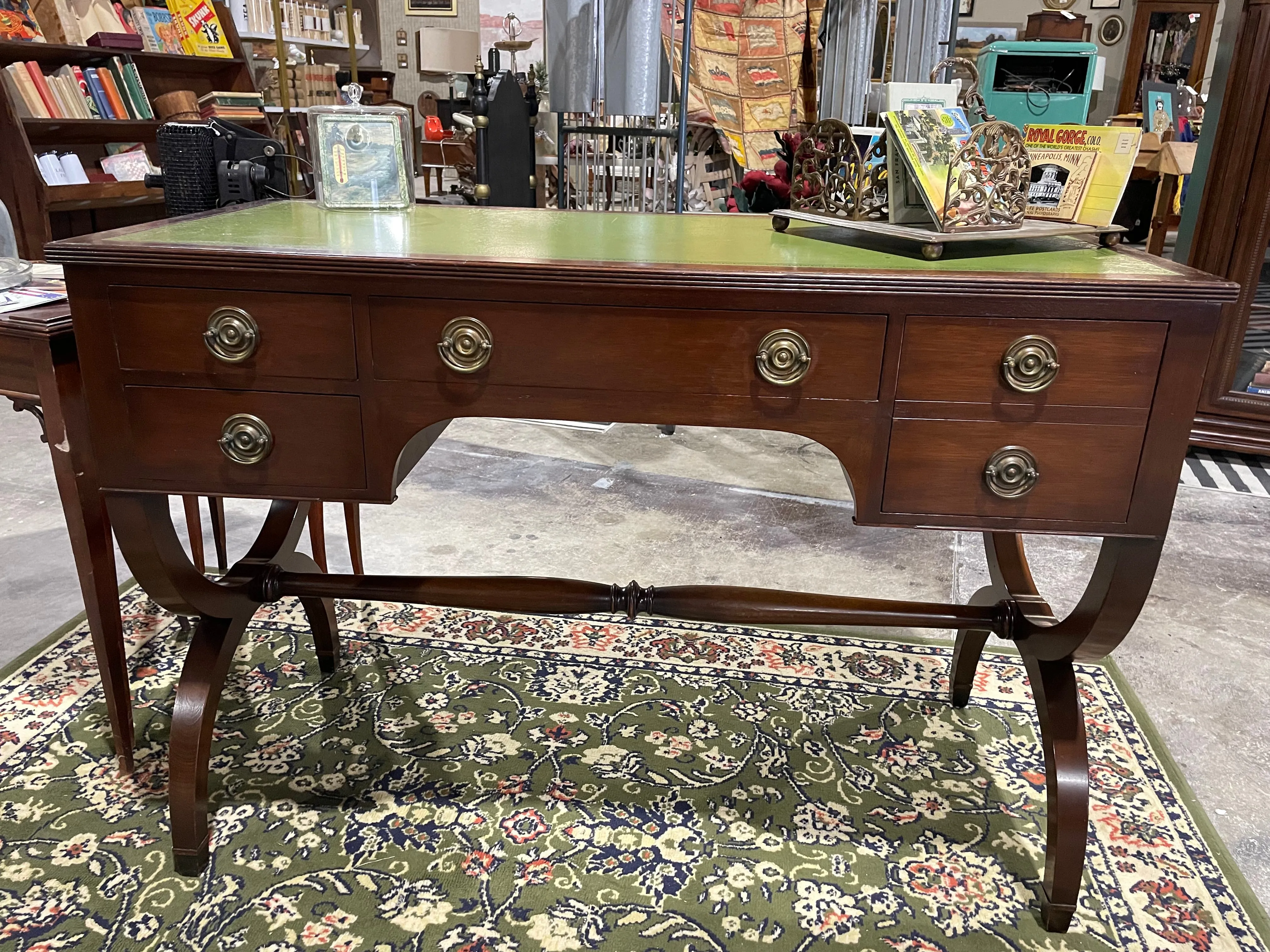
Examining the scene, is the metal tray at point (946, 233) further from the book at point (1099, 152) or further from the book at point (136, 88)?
the book at point (136, 88)

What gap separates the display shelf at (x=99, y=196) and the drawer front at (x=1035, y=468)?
5.02m

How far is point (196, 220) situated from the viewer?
143 centimetres

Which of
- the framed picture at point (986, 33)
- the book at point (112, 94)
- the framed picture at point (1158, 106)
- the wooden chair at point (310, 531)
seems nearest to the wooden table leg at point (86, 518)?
the wooden chair at point (310, 531)

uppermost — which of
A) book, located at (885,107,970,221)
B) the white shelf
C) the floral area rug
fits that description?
the white shelf

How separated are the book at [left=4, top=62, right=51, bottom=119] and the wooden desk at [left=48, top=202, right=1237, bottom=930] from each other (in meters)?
4.38

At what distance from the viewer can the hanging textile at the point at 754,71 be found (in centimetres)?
328

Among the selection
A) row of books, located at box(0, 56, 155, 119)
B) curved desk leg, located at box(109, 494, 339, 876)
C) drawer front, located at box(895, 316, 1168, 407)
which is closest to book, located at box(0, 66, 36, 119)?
row of books, located at box(0, 56, 155, 119)

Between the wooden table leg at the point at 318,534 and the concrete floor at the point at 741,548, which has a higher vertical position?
the wooden table leg at the point at 318,534

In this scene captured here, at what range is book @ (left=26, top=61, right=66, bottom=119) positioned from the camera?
4.70 m

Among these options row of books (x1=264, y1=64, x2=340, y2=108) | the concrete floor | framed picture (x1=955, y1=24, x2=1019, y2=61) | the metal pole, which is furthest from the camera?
framed picture (x1=955, y1=24, x2=1019, y2=61)

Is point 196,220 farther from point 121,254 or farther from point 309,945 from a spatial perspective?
point 309,945

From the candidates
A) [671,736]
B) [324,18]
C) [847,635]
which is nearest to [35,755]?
[671,736]

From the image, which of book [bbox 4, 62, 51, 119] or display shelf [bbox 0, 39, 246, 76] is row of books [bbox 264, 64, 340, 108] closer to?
display shelf [bbox 0, 39, 246, 76]

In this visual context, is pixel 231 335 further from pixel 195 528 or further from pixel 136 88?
pixel 136 88
